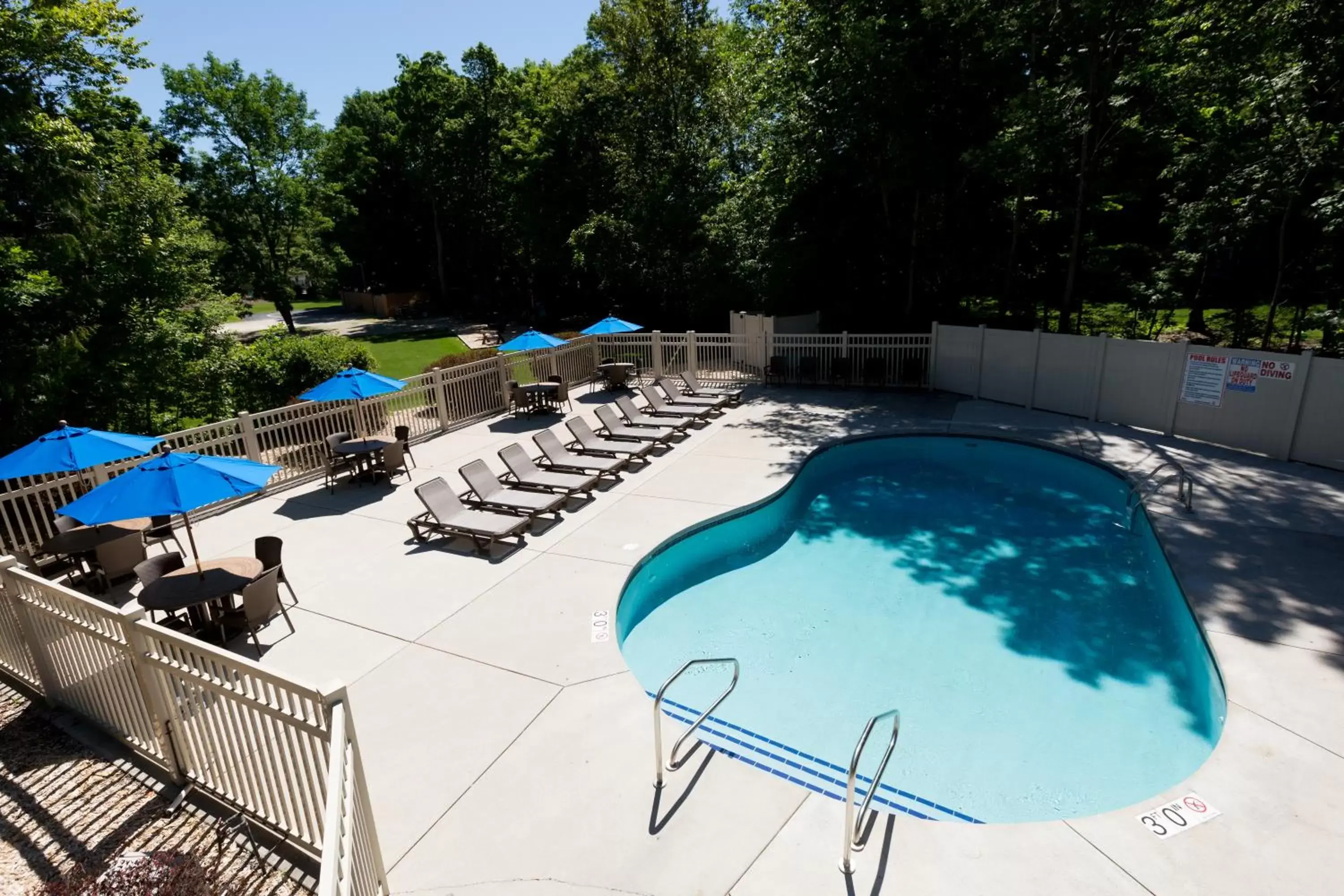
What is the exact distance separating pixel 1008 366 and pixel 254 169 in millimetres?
35751

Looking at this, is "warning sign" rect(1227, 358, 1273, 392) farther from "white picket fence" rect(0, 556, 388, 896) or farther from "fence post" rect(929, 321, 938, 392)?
"white picket fence" rect(0, 556, 388, 896)

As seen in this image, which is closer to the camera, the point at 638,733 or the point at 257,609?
the point at 638,733

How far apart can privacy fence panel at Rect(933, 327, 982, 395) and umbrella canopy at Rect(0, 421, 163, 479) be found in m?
15.8

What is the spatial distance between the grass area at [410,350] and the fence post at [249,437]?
1291 centimetres

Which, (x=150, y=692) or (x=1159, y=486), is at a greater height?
(x=150, y=692)

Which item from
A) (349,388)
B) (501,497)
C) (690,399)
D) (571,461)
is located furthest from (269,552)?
(690,399)

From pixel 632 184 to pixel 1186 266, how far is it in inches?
749

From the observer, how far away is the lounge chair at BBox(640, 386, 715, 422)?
15.1 meters

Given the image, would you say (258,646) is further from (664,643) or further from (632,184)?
(632,184)

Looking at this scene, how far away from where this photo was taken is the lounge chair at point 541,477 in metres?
10.6

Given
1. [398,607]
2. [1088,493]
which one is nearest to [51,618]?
[398,607]

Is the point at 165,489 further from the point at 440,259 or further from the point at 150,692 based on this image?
the point at 440,259

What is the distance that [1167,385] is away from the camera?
12.6 m

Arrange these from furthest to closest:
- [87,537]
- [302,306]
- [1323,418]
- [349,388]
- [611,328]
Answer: [302,306]
[611,328]
[349,388]
[1323,418]
[87,537]
